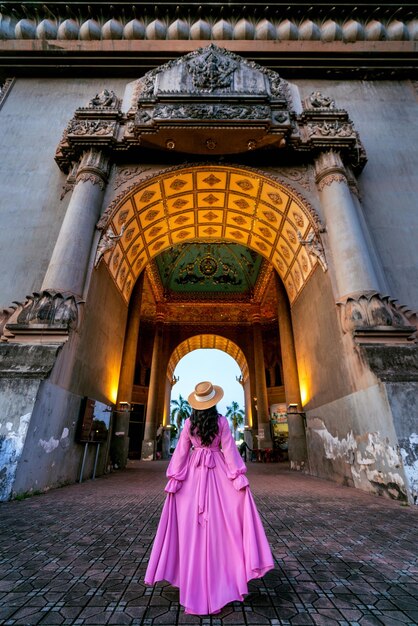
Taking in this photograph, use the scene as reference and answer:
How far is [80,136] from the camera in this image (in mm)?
9188

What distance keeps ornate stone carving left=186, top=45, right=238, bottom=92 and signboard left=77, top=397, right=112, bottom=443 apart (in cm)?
1051

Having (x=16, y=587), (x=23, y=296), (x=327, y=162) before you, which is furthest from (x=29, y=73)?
(x=16, y=587)

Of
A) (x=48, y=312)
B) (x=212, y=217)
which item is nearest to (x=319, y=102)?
(x=212, y=217)

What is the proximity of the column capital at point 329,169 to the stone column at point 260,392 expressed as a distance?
1444cm

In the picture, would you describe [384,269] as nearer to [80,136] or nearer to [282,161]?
[282,161]

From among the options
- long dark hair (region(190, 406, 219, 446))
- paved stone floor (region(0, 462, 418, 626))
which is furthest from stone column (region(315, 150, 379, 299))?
long dark hair (region(190, 406, 219, 446))

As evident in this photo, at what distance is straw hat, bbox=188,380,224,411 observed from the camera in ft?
8.32

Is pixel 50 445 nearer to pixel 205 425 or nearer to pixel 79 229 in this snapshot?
pixel 205 425

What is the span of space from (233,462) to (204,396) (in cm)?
58

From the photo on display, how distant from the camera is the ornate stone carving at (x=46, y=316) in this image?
6.55m

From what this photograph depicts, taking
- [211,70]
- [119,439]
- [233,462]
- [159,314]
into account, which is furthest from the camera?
[159,314]

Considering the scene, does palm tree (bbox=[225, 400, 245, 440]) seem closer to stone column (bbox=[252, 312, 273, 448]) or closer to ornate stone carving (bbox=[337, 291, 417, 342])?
stone column (bbox=[252, 312, 273, 448])

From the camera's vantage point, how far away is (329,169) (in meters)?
8.97

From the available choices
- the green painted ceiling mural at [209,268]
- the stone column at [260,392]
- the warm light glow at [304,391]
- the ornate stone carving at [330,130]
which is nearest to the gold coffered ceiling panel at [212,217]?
the ornate stone carving at [330,130]
